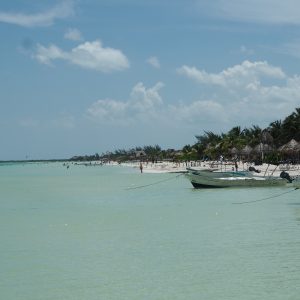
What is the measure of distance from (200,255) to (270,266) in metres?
→ 2.13

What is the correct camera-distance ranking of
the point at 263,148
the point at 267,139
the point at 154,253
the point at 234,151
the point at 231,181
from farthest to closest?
the point at 234,151 < the point at 267,139 < the point at 263,148 < the point at 231,181 < the point at 154,253

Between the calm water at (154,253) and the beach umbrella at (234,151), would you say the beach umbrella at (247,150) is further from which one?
the calm water at (154,253)

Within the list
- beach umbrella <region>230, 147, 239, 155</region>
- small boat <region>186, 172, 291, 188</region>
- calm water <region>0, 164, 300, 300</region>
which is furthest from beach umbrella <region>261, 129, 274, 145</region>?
calm water <region>0, 164, 300, 300</region>

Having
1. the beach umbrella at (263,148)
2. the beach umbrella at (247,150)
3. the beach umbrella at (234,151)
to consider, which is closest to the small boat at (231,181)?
the beach umbrella at (263,148)

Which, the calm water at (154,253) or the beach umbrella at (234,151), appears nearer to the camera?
the calm water at (154,253)

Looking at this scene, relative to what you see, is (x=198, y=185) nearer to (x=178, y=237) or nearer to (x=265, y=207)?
(x=265, y=207)

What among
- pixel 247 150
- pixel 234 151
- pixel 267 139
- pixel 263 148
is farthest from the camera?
pixel 234 151

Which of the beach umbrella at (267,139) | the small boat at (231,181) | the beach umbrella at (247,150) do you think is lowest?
the small boat at (231,181)

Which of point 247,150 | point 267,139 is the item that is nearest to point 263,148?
point 267,139

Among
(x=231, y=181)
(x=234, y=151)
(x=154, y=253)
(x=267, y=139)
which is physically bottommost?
(x=154, y=253)

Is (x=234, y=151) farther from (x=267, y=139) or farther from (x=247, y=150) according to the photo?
(x=267, y=139)

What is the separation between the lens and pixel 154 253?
15.2m

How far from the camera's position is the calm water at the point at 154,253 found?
37.8ft

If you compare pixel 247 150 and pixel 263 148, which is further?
pixel 247 150
